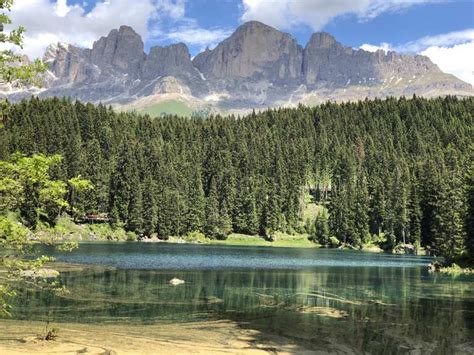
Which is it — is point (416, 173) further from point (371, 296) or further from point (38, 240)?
point (38, 240)

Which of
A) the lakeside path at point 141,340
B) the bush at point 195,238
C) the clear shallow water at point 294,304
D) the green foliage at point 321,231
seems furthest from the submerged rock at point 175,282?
the green foliage at point 321,231

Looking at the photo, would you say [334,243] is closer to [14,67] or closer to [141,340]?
[141,340]

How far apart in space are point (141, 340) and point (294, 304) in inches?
721

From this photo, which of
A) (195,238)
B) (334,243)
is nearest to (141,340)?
(195,238)

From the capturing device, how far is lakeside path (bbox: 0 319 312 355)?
24.0m

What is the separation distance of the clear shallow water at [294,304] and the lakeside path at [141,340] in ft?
6.49

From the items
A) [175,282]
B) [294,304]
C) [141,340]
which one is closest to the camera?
[141,340]

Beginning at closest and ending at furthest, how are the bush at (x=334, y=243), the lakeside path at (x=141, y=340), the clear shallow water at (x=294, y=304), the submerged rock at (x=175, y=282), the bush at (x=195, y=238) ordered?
Result: the lakeside path at (x=141, y=340) < the clear shallow water at (x=294, y=304) < the submerged rock at (x=175, y=282) < the bush at (x=195, y=238) < the bush at (x=334, y=243)

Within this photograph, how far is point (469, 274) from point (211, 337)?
59852 mm

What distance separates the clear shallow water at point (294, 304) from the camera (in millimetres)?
30250

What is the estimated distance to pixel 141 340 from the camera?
26.5 metres

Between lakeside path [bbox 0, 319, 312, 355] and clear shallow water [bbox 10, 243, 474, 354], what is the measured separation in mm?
1979

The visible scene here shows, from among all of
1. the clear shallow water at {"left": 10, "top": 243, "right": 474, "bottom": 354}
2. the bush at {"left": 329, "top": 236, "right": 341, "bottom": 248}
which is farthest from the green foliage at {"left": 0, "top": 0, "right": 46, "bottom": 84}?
the bush at {"left": 329, "top": 236, "right": 341, "bottom": 248}

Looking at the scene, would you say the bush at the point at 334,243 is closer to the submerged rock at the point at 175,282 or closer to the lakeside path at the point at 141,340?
the submerged rock at the point at 175,282
